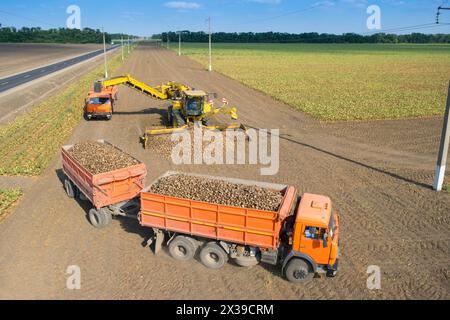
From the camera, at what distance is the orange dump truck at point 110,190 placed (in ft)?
Result: 42.4

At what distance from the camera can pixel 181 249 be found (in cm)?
1187

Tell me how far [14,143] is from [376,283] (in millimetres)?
21887

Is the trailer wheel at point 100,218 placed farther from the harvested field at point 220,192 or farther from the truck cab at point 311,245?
the truck cab at point 311,245

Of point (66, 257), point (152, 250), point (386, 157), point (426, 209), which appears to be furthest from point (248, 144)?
point (66, 257)

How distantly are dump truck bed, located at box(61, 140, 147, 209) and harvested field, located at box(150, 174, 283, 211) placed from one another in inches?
53.8

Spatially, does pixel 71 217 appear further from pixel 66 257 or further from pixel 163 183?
pixel 163 183

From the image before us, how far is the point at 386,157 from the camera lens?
71.3ft

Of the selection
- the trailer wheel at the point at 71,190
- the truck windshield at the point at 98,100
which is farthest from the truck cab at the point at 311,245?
the truck windshield at the point at 98,100

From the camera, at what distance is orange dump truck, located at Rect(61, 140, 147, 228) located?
42.4 feet

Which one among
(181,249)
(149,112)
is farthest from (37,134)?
(181,249)

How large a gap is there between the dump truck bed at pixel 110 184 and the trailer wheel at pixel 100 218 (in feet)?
1.58

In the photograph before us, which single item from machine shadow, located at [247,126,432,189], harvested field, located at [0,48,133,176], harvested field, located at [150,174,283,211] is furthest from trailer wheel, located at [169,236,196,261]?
machine shadow, located at [247,126,432,189]

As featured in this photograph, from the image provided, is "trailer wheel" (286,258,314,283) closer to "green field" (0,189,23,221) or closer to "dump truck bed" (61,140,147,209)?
"dump truck bed" (61,140,147,209)
